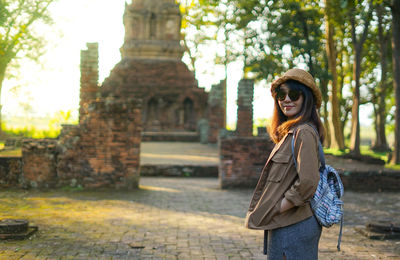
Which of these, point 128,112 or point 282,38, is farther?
point 282,38

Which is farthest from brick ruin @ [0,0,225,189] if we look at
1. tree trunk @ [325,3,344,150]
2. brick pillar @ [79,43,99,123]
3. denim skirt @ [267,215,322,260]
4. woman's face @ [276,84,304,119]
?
denim skirt @ [267,215,322,260]

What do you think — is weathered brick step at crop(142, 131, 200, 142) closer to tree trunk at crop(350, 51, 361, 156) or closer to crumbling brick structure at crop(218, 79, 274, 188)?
tree trunk at crop(350, 51, 361, 156)

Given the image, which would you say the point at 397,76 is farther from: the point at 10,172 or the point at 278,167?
the point at 278,167

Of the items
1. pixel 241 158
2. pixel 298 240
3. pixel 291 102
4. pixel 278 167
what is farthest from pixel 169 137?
pixel 298 240

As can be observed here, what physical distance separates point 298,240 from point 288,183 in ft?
1.08

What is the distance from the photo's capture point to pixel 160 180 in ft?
38.0

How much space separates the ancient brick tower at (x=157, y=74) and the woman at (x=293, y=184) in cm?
2129

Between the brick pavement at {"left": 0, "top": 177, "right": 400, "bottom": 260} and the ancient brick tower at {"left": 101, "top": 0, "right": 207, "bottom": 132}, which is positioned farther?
the ancient brick tower at {"left": 101, "top": 0, "right": 207, "bottom": 132}

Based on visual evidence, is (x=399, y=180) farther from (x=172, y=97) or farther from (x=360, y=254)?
(x=172, y=97)

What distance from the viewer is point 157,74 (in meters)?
25.3

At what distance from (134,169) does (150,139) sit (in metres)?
13.0

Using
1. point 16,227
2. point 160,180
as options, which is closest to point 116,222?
point 16,227

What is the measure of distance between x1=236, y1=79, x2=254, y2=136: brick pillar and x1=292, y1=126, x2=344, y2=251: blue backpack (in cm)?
1020

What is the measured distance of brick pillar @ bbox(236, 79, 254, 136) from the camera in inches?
519
